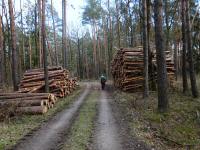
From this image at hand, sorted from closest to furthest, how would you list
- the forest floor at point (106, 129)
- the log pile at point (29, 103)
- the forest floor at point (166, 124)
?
the forest floor at point (106, 129), the forest floor at point (166, 124), the log pile at point (29, 103)

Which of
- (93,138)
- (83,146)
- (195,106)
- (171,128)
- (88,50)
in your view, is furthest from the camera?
(88,50)

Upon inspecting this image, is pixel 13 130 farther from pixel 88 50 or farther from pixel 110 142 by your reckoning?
pixel 88 50

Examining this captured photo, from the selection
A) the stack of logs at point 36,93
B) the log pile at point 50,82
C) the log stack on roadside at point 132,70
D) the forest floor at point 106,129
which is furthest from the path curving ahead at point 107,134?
the log stack on roadside at point 132,70

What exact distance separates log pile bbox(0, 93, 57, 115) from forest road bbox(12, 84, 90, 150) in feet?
4.81

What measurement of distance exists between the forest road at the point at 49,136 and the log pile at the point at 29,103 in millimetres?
1466

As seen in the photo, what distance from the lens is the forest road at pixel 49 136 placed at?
35.1 ft

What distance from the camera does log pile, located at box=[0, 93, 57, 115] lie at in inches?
683

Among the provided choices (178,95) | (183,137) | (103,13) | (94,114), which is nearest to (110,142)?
(183,137)

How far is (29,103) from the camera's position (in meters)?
18.3

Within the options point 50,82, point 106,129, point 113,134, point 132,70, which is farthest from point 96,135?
point 132,70

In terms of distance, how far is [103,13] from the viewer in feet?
221

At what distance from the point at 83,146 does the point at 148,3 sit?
16374mm

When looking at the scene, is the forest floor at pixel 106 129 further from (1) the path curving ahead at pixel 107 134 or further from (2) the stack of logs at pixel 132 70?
(2) the stack of logs at pixel 132 70

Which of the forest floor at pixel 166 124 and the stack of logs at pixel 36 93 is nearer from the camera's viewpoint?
the forest floor at pixel 166 124
